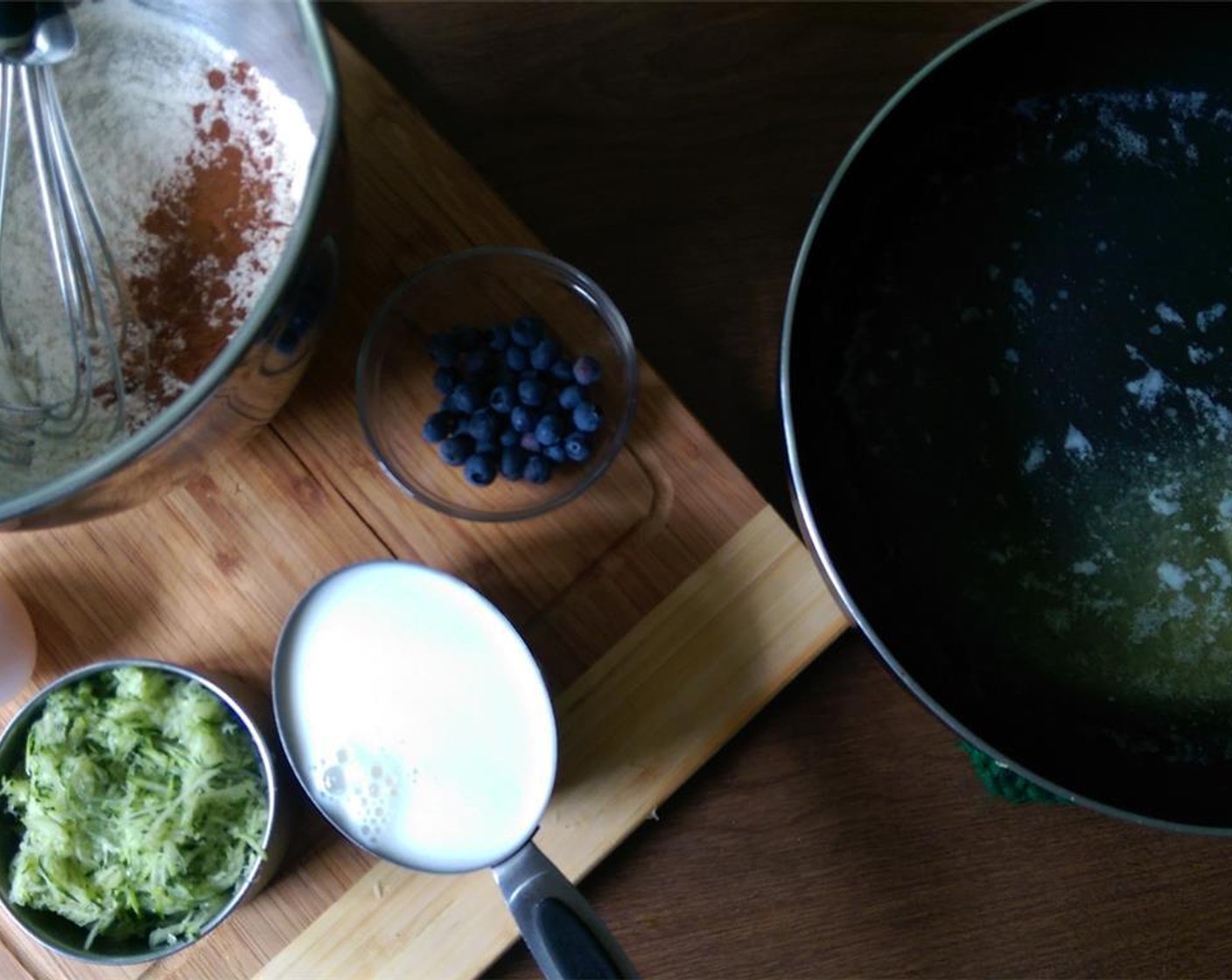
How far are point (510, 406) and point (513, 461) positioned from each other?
0.03m

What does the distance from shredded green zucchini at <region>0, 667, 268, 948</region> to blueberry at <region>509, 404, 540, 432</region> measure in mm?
207

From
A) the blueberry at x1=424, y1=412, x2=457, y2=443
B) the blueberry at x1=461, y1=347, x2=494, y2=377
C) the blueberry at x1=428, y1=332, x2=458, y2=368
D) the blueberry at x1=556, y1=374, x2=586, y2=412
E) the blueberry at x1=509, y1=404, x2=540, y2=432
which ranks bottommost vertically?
the blueberry at x1=424, y1=412, x2=457, y2=443

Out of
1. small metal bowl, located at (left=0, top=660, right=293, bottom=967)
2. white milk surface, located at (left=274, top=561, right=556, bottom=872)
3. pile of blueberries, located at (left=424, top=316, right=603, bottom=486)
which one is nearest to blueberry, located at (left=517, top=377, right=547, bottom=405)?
pile of blueberries, located at (left=424, top=316, right=603, bottom=486)

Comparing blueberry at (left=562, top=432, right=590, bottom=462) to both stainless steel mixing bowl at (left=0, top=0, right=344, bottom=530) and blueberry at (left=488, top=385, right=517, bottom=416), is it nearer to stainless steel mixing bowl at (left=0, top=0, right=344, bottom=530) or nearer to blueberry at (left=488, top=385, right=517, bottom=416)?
blueberry at (left=488, top=385, right=517, bottom=416)

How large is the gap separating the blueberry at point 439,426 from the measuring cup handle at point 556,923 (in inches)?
8.6

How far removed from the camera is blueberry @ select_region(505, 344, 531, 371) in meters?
0.60

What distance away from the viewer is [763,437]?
2.16 feet

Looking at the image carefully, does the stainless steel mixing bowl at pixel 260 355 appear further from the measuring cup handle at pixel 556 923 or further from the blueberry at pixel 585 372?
the measuring cup handle at pixel 556 923

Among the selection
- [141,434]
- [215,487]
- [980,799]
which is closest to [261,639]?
[215,487]

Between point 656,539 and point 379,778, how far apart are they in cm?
19

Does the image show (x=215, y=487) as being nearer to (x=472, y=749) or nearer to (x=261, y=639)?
(x=261, y=639)

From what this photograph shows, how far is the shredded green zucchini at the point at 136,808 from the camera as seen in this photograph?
0.54 meters

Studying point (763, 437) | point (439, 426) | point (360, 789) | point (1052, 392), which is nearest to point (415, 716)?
point (360, 789)

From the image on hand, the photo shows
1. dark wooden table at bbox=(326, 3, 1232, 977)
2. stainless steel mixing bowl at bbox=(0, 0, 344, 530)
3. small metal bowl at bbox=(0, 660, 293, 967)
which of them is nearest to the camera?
stainless steel mixing bowl at bbox=(0, 0, 344, 530)
